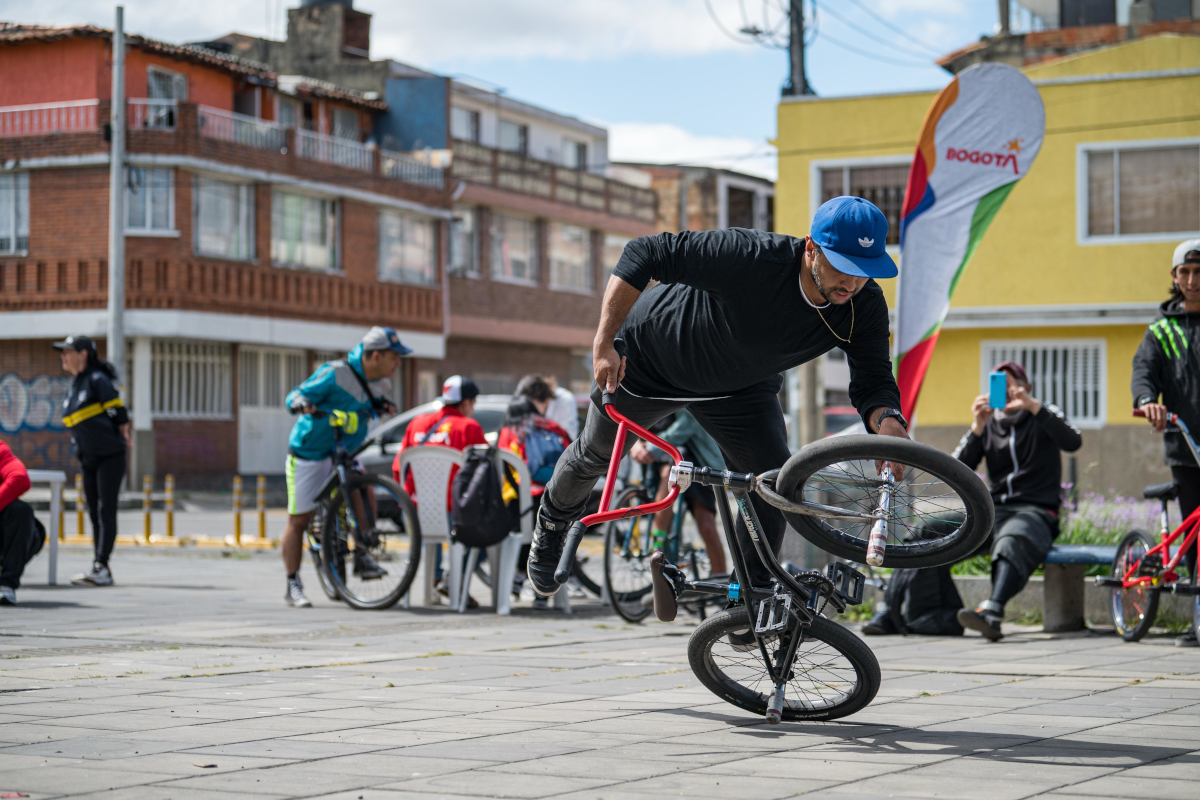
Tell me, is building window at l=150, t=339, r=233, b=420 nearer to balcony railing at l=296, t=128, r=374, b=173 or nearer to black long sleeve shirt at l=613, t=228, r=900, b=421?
balcony railing at l=296, t=128, r=374, b=173

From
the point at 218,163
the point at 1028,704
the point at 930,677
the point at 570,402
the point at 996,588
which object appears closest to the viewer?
the point at 1028,704

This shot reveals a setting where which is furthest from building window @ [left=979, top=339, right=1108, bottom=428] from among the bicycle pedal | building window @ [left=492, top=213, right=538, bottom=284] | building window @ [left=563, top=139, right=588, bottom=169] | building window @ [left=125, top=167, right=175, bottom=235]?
building window @ [left=563, top=139, right=588, bottom=169]

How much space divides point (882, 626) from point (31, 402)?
99.3 ft

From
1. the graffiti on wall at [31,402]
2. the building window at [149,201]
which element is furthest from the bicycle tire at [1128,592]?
the graffiti on wall at [31,402]

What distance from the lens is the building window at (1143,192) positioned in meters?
24.0

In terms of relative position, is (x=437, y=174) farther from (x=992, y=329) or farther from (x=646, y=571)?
(x=646, y=571)

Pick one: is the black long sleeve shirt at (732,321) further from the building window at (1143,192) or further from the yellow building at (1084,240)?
the building window at (1143,192)

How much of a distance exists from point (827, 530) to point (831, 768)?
37.2 inches

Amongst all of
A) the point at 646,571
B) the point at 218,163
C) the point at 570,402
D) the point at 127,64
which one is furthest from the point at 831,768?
the point at 127,64

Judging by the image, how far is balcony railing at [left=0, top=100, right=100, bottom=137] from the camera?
34562mm

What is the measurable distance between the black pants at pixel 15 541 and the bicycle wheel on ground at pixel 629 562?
3.84m

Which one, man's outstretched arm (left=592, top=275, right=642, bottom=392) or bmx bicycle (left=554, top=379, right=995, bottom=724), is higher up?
man's outstretched arm (left=592, top=275, right=642, bottom=392)

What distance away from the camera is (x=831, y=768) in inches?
173

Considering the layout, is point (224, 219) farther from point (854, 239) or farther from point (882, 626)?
point (854, 239)
